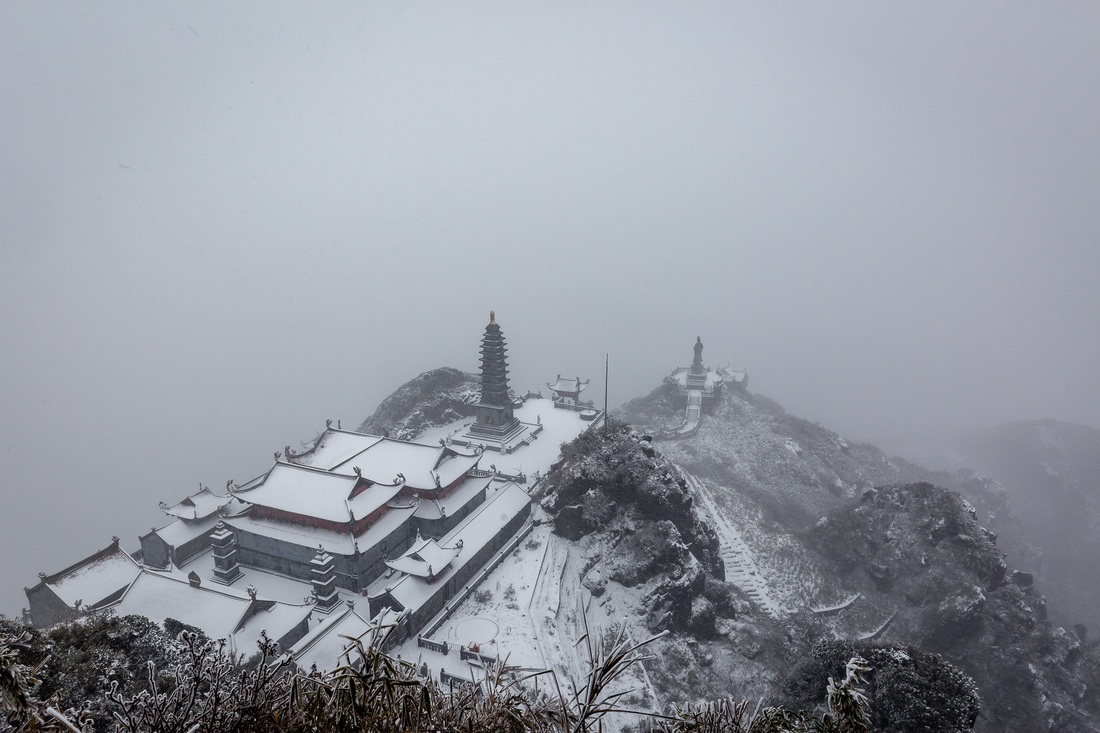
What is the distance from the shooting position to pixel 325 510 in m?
28.8

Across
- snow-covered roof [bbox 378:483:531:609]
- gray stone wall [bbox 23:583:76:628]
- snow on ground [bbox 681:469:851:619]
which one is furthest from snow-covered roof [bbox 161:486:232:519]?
snow on ground [bbox 681:469:851:619]

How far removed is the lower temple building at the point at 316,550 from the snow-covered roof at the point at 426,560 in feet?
0.20

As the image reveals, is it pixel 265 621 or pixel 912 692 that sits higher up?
pixel 912 692

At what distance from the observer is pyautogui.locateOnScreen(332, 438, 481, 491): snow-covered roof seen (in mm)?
32625

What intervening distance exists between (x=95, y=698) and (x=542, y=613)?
18236 millimetres

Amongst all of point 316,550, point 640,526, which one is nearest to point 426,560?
point 316,550

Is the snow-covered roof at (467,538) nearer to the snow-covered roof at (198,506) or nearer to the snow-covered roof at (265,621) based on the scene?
the snow-covered roof at (265,621)

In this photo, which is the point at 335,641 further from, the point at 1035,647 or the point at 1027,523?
the point at 1027,523

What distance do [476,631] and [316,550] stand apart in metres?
9.43

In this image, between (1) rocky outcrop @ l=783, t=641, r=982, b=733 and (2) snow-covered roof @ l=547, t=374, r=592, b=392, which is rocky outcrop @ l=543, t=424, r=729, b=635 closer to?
(1) rocky outcrop @ l=783, t=641, r=982, b=733

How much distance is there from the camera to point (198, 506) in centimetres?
3228

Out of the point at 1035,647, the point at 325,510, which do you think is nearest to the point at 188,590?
the point at 325,510

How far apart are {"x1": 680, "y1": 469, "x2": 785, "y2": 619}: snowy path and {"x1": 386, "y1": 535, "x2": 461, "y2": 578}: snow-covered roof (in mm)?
19883

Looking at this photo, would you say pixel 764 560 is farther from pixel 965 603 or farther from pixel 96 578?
pixel 96 578
